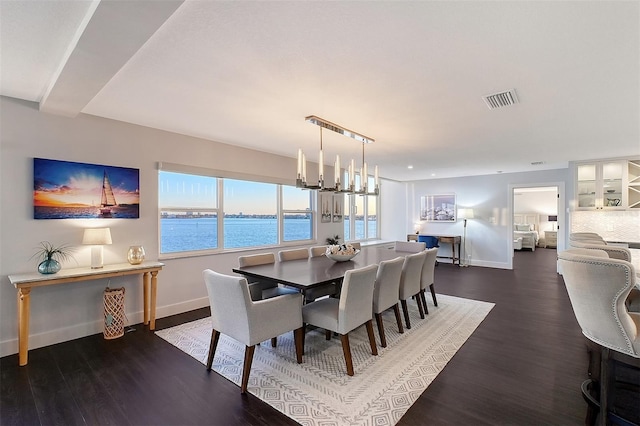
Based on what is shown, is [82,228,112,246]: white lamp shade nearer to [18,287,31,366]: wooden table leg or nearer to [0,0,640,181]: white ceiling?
[18,287,31,366]: wooden table leg

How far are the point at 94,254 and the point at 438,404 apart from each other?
11.7ft

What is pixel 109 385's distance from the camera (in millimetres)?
2314

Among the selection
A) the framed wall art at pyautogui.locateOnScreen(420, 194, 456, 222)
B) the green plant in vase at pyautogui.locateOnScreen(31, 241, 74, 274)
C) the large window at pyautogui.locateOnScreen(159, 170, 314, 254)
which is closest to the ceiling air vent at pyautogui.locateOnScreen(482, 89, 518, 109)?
the large window at pyautogui.locateOnScreen(159, 170, 314, 254)

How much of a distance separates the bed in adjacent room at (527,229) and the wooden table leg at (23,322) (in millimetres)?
12847

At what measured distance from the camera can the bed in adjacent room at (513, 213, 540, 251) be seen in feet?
35.9

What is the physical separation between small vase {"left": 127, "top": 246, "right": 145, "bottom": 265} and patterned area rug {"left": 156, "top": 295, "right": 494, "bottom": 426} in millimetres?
860

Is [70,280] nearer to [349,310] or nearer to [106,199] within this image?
[106,199]

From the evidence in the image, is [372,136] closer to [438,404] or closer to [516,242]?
[438,404]

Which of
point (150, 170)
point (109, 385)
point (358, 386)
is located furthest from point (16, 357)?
point (358, 386)

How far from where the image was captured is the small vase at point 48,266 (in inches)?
111

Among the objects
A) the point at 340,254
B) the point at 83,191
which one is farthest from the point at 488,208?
the point at 83,191

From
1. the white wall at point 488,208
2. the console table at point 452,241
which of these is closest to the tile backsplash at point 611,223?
the white wall at point 488,208

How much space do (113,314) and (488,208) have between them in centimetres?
822

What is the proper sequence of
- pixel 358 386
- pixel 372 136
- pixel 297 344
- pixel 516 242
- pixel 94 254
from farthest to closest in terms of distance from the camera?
pixel 516 242
pixel 372 136
pixel 94 254
pixel 297 344
pixel 358 386
